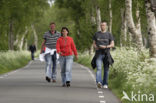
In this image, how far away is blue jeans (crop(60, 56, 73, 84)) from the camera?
59.8ft

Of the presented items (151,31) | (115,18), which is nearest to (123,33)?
(151,31)

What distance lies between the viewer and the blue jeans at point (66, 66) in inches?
718

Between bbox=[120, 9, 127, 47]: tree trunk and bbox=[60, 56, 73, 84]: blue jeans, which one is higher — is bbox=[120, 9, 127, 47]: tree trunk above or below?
above

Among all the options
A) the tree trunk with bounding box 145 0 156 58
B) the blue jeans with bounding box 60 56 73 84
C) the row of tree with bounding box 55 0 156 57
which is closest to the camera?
the tree trunk with bounding box 145 0 156 58

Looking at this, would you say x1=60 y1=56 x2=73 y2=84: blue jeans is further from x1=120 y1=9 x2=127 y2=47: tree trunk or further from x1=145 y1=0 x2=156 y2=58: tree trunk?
x1=120 y1=9 x2=127 y2=47: tree trunk

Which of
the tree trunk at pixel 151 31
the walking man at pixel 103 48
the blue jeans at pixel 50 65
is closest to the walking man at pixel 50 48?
the blue jeans at pixel 50 65

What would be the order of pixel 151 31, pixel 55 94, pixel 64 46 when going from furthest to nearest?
pixel 64 46 < pixel 151 31 < pixel 55 94

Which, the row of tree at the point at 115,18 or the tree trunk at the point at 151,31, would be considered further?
the row of tree at the point at 115,18

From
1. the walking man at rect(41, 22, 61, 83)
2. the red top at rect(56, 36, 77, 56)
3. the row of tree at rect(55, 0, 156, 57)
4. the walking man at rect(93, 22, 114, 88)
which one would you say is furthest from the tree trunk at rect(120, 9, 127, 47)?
the walking man at rect(93, 22, 114, 88)

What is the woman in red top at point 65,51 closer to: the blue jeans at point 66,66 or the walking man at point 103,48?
the blue jeans at point 66,66

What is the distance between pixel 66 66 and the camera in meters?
18.3

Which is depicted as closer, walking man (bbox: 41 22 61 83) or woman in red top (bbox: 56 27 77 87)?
woman in red top (bbox: 56 27 77 87)

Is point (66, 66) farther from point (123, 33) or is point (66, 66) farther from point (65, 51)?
point (123, 33)

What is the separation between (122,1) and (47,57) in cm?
787
